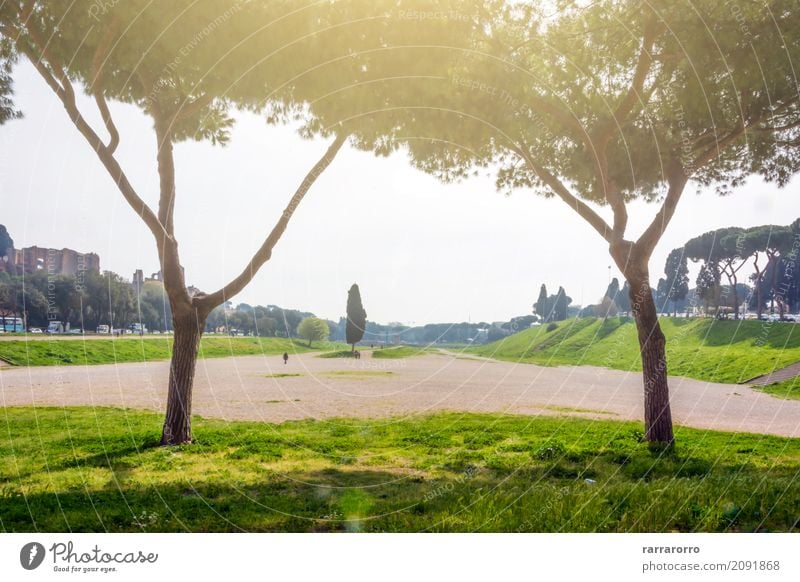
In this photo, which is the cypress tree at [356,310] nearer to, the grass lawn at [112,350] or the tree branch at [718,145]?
the grass lawn at [112,350]

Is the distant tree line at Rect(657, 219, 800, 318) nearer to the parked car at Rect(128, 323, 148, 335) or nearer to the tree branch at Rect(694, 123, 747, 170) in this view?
the tree branch at Rect(694, 123, 747, 170)

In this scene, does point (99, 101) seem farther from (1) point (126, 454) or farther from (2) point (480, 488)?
(2) point (480, 488)

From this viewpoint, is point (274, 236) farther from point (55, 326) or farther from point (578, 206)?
point (55, 326)

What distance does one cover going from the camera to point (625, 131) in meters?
11.4

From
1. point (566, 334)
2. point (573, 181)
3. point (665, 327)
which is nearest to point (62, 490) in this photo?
point (573, 181)

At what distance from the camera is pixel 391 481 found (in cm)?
767

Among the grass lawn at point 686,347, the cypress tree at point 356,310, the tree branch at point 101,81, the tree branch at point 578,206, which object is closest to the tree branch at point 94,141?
the tree branch at point 101,81

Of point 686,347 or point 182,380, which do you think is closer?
point 182,380

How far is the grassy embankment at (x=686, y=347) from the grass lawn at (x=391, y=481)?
16633mm

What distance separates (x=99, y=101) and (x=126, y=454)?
6772 millimetres

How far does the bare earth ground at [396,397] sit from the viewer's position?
643 inches

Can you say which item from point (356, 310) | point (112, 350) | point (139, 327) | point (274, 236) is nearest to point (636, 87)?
point (274, 236)

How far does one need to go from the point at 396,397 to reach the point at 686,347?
1145 inches

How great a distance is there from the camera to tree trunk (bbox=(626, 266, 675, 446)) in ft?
33.8
